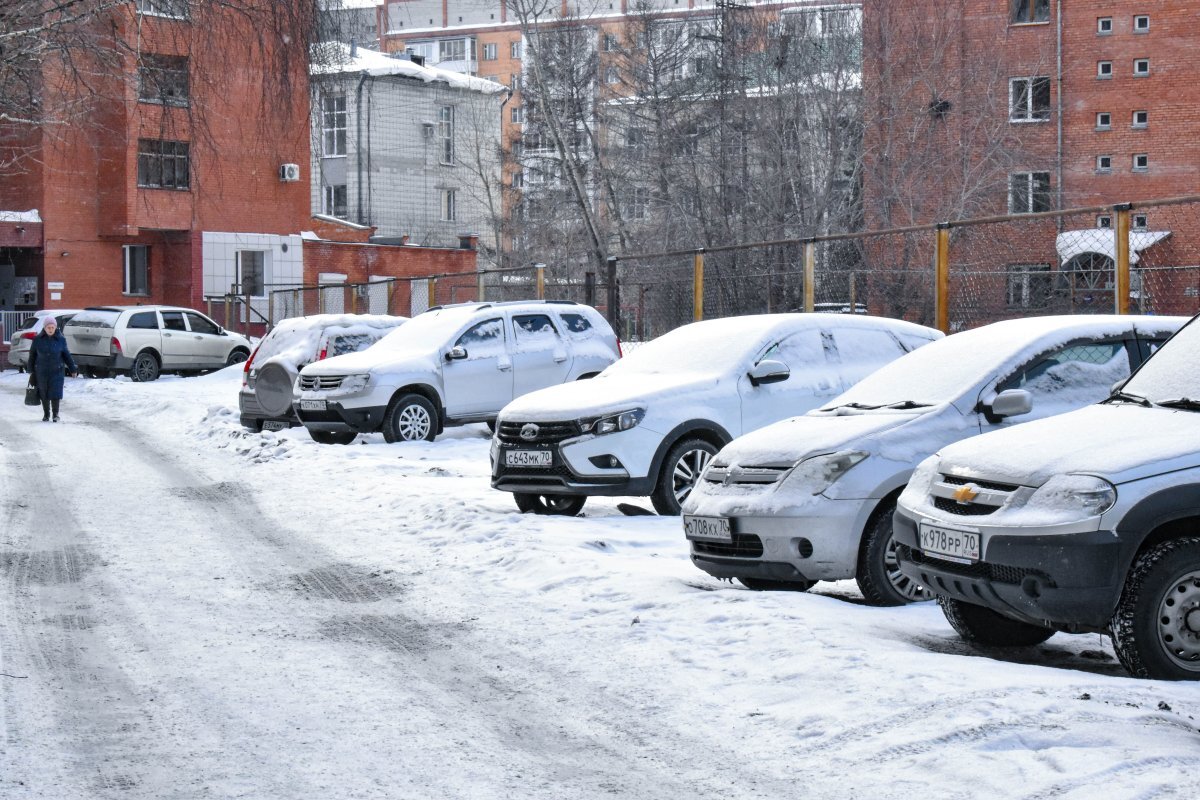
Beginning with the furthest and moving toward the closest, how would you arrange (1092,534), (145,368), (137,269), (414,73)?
(414,73) < (137,269) < (145,368) < (1092,534)

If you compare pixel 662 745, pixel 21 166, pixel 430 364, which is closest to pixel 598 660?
pixel 662 745

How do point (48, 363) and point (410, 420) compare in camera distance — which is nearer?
point (410, 420)

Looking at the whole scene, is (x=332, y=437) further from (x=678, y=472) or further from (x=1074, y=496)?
(x=1074, y=496)

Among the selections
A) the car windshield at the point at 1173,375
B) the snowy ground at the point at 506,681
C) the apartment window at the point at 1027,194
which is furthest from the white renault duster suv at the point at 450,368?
the apartment window at the point at 1027,194

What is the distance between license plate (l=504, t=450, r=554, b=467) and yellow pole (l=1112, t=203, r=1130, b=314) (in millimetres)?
4806

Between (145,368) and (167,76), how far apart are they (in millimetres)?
24598

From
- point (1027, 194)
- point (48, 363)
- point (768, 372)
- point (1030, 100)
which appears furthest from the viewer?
point (1030, 100)

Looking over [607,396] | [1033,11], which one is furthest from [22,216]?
[607,396]

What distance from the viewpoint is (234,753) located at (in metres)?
5.76

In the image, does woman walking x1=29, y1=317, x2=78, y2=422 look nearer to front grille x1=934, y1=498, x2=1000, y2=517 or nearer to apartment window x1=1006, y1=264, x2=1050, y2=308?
apartment window x1=1006, y1=264, x2=1050, y2=308

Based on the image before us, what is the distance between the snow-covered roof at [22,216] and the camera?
44.3 meters

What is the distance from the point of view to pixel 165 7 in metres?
11.9

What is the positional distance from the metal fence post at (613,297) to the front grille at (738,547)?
12645mm

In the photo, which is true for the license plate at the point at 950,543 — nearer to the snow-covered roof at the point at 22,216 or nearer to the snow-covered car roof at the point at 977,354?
the snow-covered car roof at the point at 977,354
